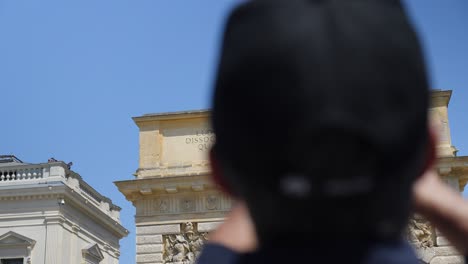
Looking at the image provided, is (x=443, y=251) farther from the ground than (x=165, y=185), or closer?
closer

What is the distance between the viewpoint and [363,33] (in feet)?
1.79

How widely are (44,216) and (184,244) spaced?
6.88 meters

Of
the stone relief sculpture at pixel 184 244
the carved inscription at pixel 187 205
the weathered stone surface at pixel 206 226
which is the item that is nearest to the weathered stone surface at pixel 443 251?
the weathered stone surface at pixel 206 226

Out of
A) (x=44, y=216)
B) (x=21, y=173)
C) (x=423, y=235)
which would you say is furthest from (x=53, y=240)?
(x=423, y=235)

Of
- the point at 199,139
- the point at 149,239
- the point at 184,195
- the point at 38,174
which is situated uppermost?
the point at 38,174

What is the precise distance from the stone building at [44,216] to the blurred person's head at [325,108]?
68.0 ft

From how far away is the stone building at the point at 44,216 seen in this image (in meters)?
20.5

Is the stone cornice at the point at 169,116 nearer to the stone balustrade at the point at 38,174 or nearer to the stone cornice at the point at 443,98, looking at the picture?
the stone cornice at the point at 443,98

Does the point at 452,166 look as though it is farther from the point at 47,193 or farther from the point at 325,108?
the point at 325,108

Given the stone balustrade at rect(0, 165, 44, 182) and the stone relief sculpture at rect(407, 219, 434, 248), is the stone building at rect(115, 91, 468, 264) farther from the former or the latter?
the stone balustrade at rect(0, 165, 44, 182)

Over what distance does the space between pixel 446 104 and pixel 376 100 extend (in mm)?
15966

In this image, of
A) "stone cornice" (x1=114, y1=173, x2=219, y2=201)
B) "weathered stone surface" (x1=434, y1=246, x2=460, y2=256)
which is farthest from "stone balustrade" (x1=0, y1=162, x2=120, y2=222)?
"weathered stone surface" (x1=434, y1=246, x2=460, y2=256)

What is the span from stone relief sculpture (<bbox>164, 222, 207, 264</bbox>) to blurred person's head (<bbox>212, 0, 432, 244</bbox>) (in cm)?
1466

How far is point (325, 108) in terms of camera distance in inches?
20.7
